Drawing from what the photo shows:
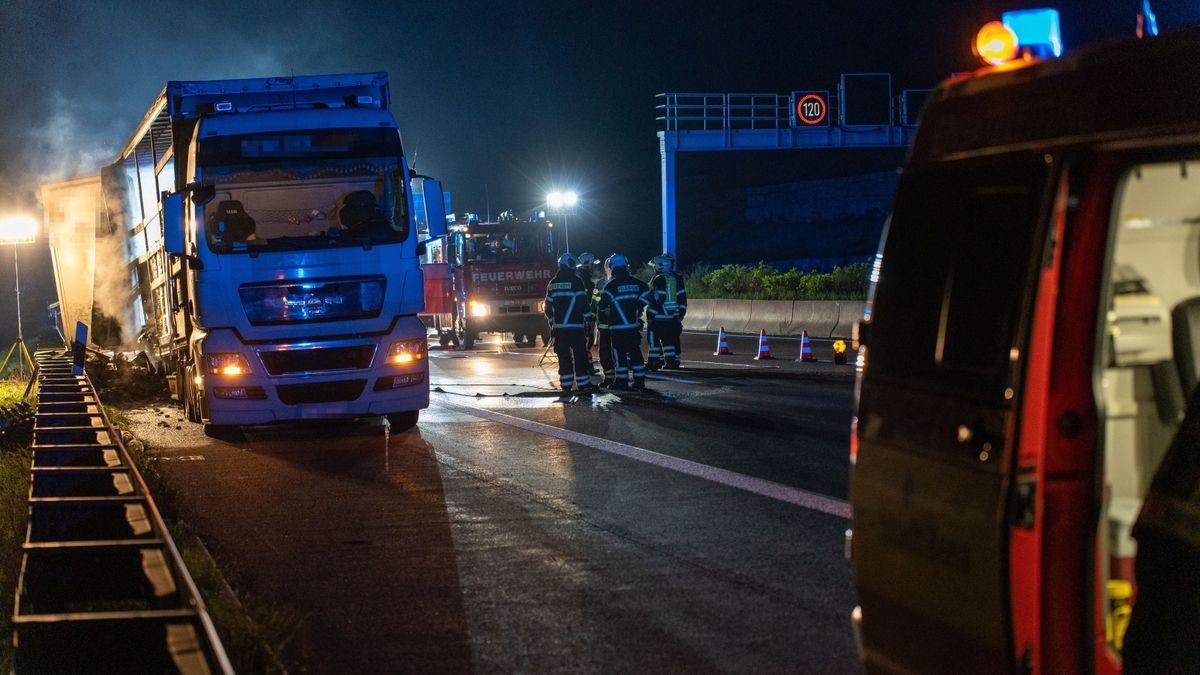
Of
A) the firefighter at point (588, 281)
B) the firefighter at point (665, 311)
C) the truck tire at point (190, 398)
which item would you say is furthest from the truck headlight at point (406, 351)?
the firefighter at point (665, 311)

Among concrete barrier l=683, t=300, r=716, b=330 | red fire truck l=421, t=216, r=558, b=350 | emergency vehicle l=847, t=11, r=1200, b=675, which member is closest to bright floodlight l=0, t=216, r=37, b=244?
red fire truck l=421, t=216, r=558, b=350

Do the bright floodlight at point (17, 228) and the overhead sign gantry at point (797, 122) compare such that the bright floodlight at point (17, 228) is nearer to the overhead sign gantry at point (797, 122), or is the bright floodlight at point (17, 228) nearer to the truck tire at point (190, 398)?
the truck tire at point (190, 398)

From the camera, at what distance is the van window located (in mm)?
3076

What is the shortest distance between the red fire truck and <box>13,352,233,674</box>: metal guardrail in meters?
18.8

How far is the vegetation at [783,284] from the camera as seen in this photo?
105 ft

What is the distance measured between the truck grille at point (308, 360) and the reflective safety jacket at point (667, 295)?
6.73 m

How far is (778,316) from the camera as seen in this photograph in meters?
29.9

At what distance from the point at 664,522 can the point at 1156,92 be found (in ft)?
17.1

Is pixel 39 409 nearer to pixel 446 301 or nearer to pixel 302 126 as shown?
pixel 302 126

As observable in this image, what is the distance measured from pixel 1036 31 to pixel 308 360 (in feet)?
30.8

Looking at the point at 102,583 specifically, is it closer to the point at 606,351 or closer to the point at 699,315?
the point at 606,351

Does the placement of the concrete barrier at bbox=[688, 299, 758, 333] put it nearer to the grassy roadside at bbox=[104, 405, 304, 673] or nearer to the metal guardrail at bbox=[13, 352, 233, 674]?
the metal guardrail at bbox=[13, 352, 233, 674]

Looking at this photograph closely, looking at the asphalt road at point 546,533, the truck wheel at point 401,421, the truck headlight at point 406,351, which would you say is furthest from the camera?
the truck wheel at point 401,421

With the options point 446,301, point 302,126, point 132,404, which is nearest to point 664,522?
point 302,126
